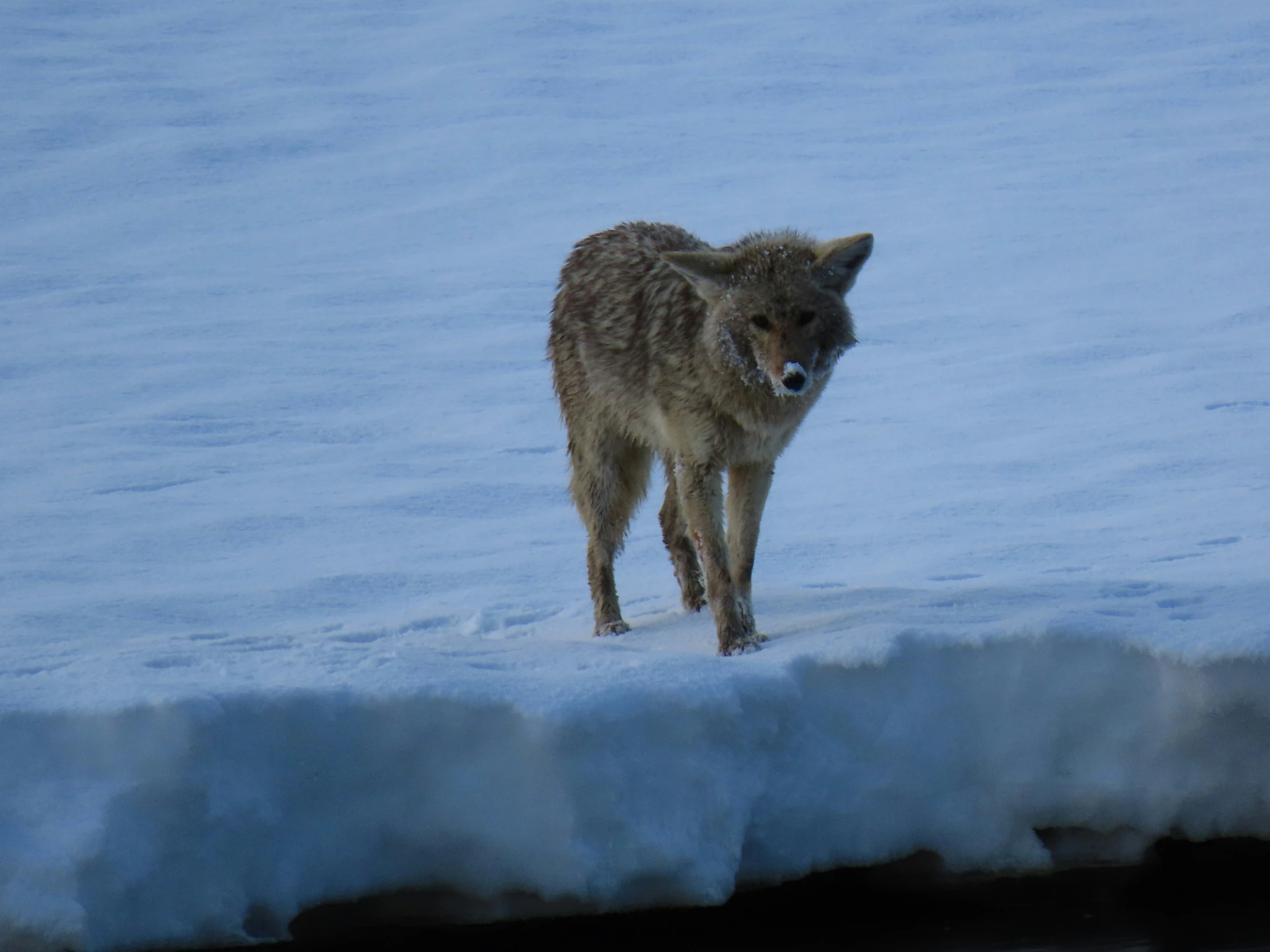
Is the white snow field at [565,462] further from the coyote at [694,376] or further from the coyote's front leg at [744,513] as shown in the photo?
the coyote at [694,376]

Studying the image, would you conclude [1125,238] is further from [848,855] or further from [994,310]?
[848,855]

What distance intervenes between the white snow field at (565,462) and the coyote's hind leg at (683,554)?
1.06ft

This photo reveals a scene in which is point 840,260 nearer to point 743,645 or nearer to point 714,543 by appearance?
point 714,543

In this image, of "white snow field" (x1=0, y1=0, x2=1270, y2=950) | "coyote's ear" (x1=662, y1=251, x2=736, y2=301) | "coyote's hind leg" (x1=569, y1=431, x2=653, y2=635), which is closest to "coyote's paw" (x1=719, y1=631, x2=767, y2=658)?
"white snow field" (x1=0, y1=0, x2=1270, y2=950)

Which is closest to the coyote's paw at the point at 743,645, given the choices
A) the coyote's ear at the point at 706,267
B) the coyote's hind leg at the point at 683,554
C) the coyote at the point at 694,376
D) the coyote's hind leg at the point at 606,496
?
the coyote at the point at 694,376

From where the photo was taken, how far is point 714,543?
6012 millimetres

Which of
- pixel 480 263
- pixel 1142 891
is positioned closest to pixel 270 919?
pixel 1142 891

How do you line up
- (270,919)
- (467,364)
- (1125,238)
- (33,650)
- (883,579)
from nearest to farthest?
(270,919), (33,650), (883,579), (467,364), (1125,238)

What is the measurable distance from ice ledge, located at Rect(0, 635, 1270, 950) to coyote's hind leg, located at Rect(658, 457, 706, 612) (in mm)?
1878

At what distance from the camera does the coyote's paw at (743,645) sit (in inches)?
222

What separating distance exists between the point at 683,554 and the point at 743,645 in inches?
50.8

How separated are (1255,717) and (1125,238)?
42.2ft

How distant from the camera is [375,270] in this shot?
16.8m

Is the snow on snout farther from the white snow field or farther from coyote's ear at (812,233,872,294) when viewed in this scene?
the white snow field
